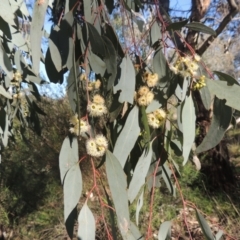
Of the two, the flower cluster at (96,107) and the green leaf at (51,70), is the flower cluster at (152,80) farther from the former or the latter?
the green leaf at (51,70)

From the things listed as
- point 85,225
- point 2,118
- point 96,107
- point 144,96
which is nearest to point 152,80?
point 144,96

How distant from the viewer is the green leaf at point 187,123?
0.95 meters

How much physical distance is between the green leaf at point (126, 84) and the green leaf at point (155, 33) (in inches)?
6.0

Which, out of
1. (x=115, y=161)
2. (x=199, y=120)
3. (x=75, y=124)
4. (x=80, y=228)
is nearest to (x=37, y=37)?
(x=75, y=124)

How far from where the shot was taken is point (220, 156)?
361 centimetres

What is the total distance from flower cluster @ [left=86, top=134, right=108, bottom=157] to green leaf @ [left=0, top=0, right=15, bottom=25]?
14.8 inches

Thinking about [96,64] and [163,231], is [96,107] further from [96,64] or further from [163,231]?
[163,231]

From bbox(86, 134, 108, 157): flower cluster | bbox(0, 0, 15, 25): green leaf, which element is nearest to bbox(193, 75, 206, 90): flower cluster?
bbox(86, 134, 108, 157): flower cluster

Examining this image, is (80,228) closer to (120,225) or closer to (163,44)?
(120,225)

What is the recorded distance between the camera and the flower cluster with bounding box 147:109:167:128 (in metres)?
0.95

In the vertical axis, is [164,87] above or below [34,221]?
below

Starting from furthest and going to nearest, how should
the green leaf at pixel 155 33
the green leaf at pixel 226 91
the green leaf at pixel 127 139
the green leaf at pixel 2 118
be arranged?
the green leaf at pixel 2 118, the green leaf at pixel 155 33, the green leaf at pixel 127 139, the green leaf at pixel 226 91

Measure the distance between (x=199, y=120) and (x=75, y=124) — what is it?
283 cm

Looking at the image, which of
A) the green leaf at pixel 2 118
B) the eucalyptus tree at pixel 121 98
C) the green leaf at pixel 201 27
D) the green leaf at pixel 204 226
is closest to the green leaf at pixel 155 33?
the eucalyptus tree at pixel 121 98
